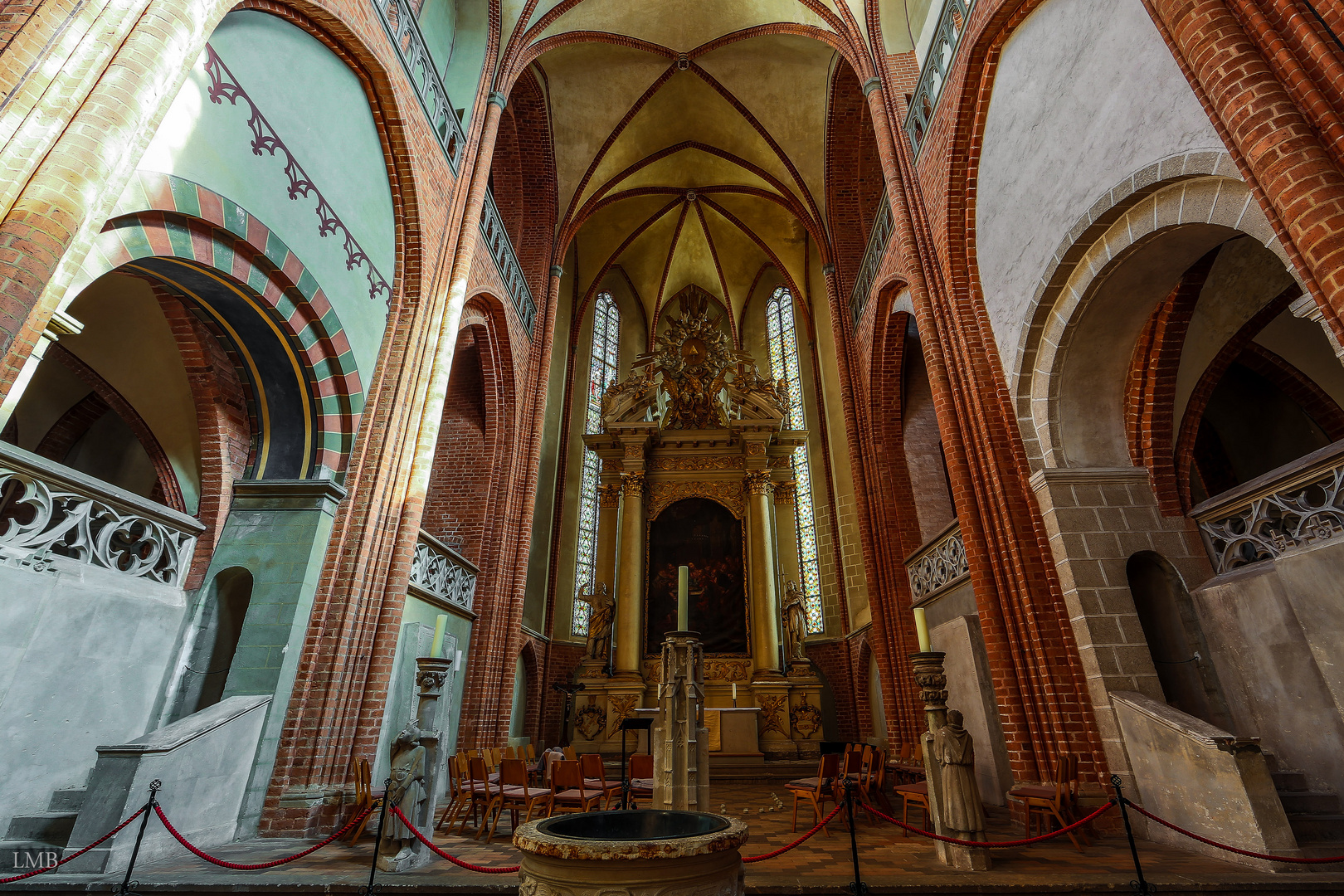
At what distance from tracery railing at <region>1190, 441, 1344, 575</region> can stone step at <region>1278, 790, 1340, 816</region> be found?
1534 millimetres

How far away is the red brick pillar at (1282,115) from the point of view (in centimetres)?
302

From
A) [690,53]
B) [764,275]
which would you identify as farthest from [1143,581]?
[764,275]

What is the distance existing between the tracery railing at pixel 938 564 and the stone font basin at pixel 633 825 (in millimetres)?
5130

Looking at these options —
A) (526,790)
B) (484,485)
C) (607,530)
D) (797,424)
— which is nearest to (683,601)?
(526,790)

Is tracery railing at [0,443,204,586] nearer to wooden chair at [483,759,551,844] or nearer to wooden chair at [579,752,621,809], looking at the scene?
wooden chair at [483,759,551,844]

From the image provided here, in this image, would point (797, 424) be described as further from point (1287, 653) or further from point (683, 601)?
point (1287, 653)

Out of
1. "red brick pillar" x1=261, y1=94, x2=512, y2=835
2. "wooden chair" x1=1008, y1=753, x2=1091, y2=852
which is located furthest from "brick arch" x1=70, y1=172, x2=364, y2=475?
"wooden chair" x1=1008, y1=753, x2=1091, y2=852

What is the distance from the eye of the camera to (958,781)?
4.18 metres

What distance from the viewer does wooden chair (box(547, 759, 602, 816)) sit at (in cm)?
Result: 538

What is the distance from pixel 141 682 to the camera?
5.06 m

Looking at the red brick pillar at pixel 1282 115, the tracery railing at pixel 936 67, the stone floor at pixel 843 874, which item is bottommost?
the stone floor at pixel 843 874

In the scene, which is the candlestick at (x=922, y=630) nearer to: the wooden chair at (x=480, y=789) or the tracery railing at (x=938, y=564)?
the tracery railing at (x=938, y=564)

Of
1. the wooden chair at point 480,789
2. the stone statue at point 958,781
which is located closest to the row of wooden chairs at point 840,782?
the stone statue at point 958,781

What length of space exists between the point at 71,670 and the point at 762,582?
9.93 metres
